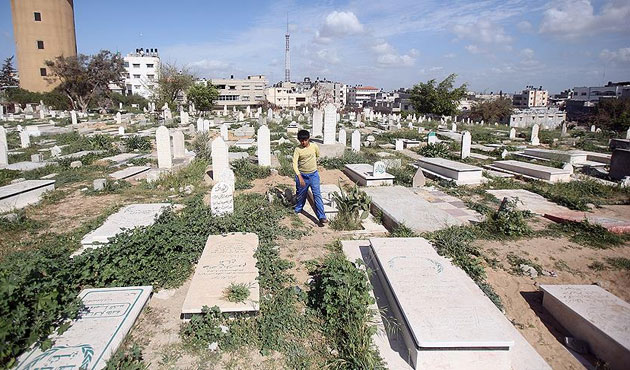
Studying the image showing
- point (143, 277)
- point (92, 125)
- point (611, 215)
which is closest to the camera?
point (143, 277)

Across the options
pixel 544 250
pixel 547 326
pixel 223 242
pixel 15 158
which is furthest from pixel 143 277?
pixel 15 158

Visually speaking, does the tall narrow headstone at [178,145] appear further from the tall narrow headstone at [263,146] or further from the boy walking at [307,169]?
the boy walking at [307,169]

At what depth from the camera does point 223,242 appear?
464 cm

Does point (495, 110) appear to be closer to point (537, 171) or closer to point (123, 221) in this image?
point (537, 171)

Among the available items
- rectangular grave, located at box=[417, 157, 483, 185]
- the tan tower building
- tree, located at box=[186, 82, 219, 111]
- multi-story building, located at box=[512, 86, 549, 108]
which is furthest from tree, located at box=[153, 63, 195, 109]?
multi-story building, located at box=[512, 86, 549, 108]

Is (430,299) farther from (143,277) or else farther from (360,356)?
(143,277)

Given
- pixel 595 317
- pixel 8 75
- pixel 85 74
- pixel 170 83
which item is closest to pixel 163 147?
pixel 595 317

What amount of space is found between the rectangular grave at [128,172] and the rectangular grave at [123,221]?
3.37 m

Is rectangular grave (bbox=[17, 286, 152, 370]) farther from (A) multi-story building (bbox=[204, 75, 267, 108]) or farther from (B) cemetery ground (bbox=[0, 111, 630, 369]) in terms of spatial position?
(A) multi-story building (bbox=[204, 75, 267, 108])

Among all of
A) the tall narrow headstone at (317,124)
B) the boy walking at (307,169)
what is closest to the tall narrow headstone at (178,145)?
the tall narrow headstone at (317,124)

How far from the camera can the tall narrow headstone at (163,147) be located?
31.5 feet

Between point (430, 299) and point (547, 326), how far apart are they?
134cm

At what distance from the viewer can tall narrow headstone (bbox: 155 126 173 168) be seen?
31.5ft

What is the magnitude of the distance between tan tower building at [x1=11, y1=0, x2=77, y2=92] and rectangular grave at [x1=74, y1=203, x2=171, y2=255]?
142 feet
